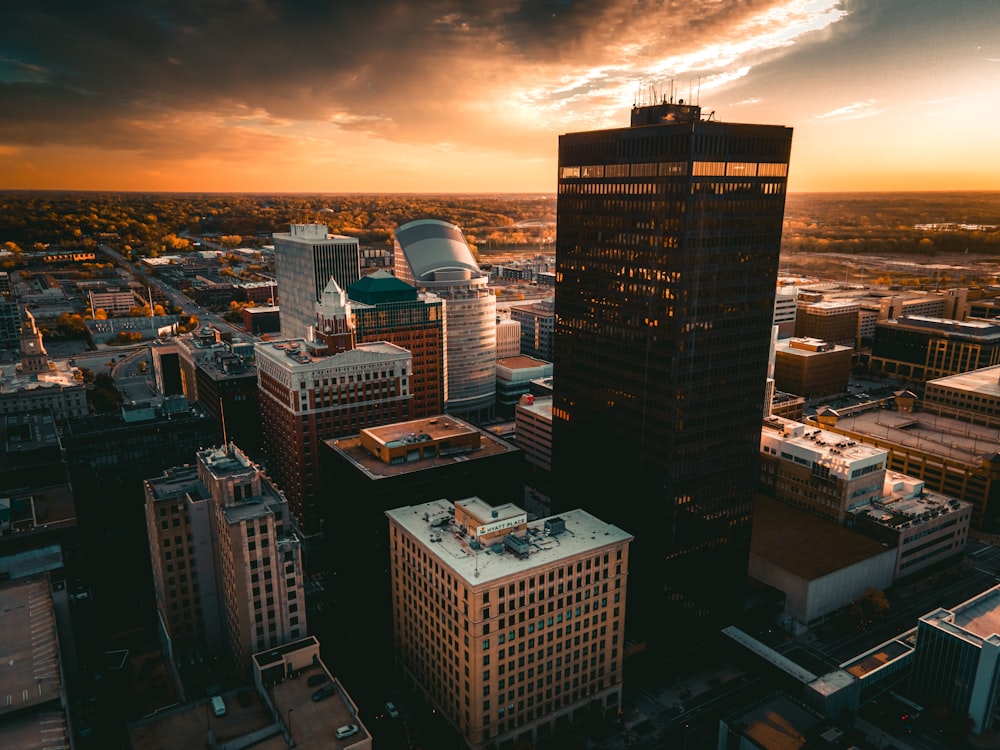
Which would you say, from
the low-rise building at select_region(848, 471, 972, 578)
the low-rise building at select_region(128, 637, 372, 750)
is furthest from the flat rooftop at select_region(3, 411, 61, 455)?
the low-rise building at select_region(848, 471, 972, 578)

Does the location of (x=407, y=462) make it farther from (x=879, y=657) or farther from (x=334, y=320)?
(x=879, y=657)

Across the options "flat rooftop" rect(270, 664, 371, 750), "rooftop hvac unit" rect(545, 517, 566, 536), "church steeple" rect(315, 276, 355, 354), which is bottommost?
"flat rooftop" rect(270, 664, 371, 750)

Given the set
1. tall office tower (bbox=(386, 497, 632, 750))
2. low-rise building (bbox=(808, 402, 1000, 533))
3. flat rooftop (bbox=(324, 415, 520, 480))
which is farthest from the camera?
low-rise building (bbox=(808, 402, 1000, 533))

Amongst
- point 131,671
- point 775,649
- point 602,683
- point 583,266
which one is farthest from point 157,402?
point 775,649

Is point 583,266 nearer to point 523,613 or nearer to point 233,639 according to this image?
point 523,613

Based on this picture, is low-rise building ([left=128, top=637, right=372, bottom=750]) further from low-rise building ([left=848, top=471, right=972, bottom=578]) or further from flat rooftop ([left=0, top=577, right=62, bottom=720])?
low-rise building ([left=848, top=471, right=972, bottom=578])

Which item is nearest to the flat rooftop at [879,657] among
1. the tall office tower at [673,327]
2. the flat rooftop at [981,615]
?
the flat rooftop at [981,615]

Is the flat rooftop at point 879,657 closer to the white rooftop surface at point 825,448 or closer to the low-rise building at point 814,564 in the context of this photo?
the low-rise building at point 814,564
